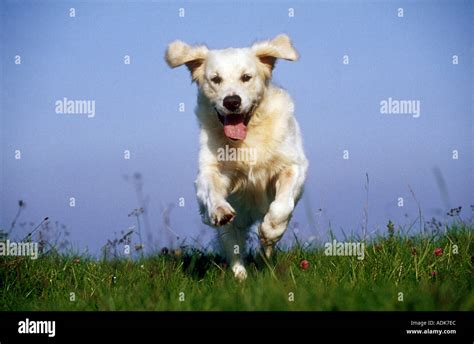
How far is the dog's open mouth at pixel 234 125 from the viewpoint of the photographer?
23.6 feet

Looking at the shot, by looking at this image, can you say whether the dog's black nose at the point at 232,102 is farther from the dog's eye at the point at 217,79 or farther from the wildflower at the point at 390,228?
the wildflower at the point at 390,228

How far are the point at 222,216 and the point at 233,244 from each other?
1.54 metres

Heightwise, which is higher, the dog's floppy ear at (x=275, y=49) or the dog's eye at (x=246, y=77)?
the dog's floppy ear at (x=275, y=49)

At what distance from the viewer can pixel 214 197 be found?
6.70 m

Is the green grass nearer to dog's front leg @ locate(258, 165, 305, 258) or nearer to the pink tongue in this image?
dog's front leg @ locate(258, 165, 305, 258)

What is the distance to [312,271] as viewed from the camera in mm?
7082

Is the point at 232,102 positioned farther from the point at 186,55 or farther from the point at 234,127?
the point at 186,55

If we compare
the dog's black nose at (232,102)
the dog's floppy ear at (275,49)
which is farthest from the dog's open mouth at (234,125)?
the dog's floppy ear at (275,49)

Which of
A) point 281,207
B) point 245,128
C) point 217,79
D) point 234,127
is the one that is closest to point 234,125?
point 234,127

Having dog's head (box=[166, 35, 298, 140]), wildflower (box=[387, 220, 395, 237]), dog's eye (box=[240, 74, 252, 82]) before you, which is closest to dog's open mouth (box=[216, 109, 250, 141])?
dog's head (box=[166, 35, 298, 140])
